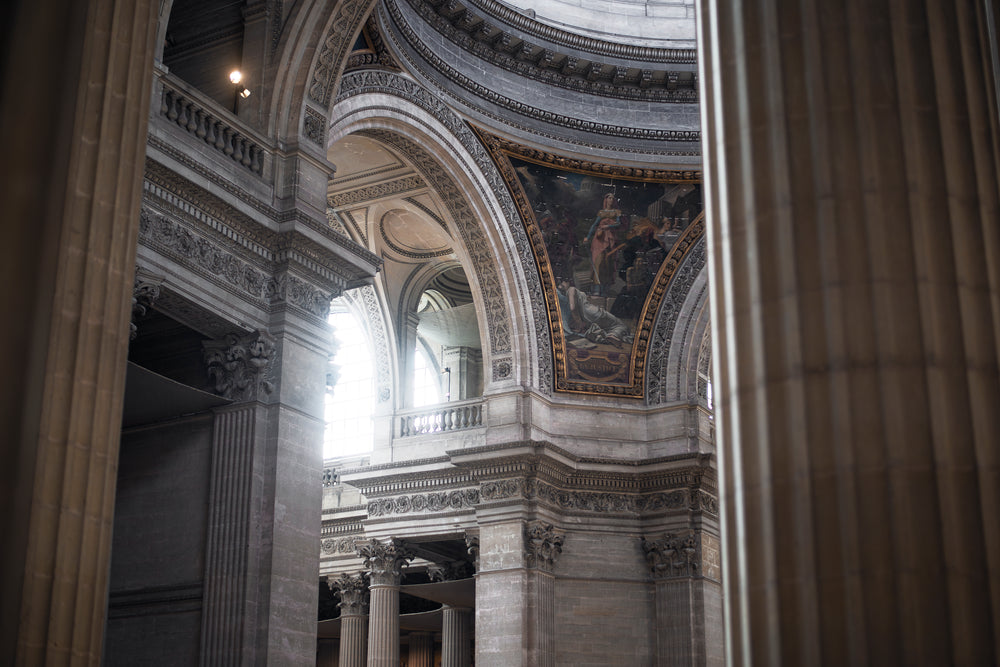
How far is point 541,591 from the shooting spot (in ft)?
51.8

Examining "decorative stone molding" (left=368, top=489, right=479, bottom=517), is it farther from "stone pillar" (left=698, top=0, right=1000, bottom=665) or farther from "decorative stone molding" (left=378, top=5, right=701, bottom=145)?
"stone pillar" (left=698, top=0, right=1000, bottom=665)

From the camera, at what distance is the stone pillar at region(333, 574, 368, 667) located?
18500 mm

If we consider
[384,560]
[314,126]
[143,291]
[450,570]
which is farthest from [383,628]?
[143,291]

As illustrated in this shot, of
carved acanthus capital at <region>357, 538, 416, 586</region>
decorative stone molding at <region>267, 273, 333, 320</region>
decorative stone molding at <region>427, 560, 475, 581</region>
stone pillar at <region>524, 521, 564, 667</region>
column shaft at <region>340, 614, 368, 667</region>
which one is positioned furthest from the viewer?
decorative stone molding at <region>427, 560, 475, 581</region>

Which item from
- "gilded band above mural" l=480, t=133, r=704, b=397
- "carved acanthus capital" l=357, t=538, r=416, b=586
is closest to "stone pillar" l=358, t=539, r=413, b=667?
"carved acanthus capital" l=357, t=538, r=416, b=586

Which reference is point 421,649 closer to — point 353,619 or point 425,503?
point 353,619

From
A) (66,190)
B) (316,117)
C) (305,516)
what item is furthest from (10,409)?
A: (316,117)

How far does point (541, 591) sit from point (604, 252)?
17.2 feet

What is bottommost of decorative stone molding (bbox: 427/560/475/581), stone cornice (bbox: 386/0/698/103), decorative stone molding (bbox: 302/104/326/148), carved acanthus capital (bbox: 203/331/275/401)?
decorative stone molding (bbox: 427/560/475/581)

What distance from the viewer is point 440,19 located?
16.0 meters

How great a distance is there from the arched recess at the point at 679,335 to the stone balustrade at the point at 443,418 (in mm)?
2605

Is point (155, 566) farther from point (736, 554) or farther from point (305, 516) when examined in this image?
point (736, 554)

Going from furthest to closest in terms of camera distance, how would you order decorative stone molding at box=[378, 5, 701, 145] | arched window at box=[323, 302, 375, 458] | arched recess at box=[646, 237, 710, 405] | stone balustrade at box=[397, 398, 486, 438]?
arched window at box=[323, 302, 375, 458]
arched recess at box=[646, 237, 710, 405]
stone balustrade at box=[397, 398, 486, 438]
decorative stone molding at box=[378, 5, 701, 145]

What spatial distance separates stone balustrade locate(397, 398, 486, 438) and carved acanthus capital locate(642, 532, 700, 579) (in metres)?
3.13
